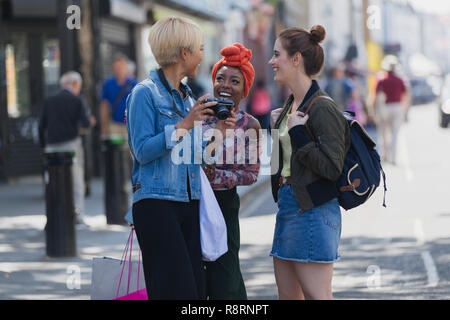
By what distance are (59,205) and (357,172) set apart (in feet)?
17.0

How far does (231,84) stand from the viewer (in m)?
4.72

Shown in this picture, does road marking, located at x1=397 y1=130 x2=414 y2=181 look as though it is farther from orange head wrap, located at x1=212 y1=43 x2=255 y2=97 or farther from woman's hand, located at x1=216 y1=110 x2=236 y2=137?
woman's hand, located at x1=216 y1=110 x2=236 y2=137

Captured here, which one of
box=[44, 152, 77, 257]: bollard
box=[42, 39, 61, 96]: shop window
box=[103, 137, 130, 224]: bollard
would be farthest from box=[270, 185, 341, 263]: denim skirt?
box=[42, 39, 61, 96]: shop window

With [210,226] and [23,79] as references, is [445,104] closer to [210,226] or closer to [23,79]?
[23,79]

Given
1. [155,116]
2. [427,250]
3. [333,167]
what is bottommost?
[427,250]

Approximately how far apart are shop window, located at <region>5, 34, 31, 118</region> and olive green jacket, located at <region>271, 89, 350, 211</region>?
1343cm

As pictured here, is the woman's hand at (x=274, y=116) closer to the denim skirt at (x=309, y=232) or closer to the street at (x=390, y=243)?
the denim skirt at (x=309, y=232)

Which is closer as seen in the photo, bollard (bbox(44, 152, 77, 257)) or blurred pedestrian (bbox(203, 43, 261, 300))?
blurred pedestrian (bbox(203, 43, 261, 300))

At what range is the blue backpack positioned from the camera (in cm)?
414
